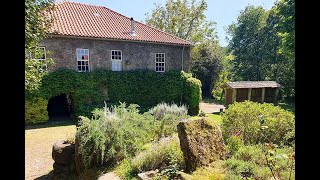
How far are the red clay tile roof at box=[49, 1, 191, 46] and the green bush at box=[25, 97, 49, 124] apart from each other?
490 centimetres

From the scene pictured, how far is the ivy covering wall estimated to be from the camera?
1585cm

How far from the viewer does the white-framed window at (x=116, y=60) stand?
18.0 metres

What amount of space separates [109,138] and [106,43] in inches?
476

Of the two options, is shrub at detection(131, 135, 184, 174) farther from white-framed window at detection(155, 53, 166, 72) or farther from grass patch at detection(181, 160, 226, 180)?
white-framed window at detection(155, 53, 166, 72)

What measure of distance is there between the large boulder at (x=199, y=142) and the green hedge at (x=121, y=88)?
466 inches

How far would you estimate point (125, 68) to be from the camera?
18.4 meters

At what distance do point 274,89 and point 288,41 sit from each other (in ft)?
24.3

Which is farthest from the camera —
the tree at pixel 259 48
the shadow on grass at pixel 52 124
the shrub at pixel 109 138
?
the tree at pixel 259 48

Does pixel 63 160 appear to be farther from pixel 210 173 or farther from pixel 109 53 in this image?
pixel 109 53

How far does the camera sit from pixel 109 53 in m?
17.7

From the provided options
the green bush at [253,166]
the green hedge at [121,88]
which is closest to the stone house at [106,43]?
the green hedge at [121,88]

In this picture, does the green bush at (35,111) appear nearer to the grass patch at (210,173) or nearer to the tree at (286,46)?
the grass patch at (210,173)

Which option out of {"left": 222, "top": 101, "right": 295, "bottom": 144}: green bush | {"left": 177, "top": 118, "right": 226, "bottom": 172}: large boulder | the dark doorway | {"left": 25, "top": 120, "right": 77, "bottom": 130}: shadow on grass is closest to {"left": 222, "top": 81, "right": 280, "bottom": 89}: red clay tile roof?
{"left": 222, "top": 101, "right": 295, "bottom": 144}: green bush

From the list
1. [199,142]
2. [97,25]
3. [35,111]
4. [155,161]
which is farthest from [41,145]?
[97,25]
